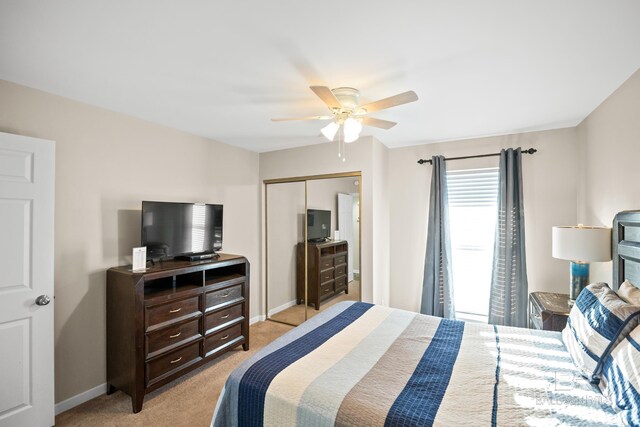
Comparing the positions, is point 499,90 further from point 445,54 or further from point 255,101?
point 255,101

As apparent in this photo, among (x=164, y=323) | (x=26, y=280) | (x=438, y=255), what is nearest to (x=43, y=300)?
(x=26, y=280)

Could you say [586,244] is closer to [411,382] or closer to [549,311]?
[549,311]

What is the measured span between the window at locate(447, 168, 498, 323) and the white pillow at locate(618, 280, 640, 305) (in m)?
1.75

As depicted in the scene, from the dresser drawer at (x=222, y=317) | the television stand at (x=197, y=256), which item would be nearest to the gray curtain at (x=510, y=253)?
the dresser drawer at (x=222, y=317)

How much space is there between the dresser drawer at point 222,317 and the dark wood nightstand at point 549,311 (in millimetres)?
2948

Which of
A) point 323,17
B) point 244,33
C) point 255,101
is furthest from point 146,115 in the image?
point 323,17

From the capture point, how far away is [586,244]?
7.70 feet

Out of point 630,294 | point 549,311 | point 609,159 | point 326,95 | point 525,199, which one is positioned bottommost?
point 549,311

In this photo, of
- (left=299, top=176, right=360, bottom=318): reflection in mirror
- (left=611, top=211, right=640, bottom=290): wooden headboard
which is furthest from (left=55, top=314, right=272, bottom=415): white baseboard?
(left=611, top=211, right=640, bottom=290): wooden headboard

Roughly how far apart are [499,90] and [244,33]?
1946 mm

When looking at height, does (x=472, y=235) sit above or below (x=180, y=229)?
below

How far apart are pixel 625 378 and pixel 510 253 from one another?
2256 mm

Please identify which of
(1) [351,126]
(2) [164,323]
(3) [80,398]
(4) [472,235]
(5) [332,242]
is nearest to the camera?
(1) [351,126]

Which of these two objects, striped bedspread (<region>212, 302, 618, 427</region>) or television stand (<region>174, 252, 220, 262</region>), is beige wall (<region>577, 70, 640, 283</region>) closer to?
striped bedspread (<region>212, 302, 618, 427</region>)
